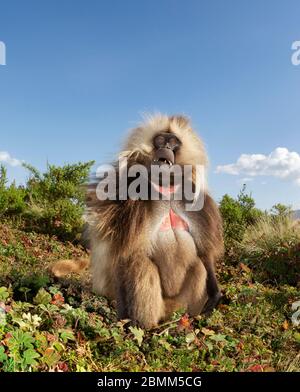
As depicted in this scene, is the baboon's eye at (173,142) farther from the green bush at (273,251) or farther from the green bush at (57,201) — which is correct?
the green bush at (57,201)

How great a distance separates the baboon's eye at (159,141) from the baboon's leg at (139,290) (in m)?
0.97

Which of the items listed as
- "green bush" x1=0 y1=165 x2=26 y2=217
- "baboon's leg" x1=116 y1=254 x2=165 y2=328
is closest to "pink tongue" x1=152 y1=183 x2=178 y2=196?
"baboon's leg" x1=116 y1=254 x2=165 y2=328

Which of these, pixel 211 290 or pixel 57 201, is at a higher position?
pixel 57 201

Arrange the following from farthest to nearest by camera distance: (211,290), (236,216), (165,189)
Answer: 1. (236,216)
2. (211,290)
3. (165,189)

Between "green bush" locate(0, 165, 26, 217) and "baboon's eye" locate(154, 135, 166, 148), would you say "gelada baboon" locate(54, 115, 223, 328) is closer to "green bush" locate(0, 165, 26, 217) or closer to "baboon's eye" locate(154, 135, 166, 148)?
"baboon's eye" locate(154, 135, 166, 148)

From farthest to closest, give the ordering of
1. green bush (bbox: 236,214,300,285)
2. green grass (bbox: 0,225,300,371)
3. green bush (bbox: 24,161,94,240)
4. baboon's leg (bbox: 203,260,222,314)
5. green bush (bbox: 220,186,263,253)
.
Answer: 1. green bush (bbox: 24,161,94,240)
2. green bush (bbox: 220,186,263,253)
3. green bush (bbox: 236,214,300,285)
4. baboon's leg (bbox: 203,260,222,314)
5. green grass (bbox: 0,225,300,371)

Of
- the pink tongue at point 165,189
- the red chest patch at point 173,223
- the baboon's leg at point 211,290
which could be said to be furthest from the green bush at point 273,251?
the pink tongue at point 165,189

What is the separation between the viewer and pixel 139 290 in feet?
14.3

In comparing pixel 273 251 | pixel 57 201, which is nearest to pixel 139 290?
pixel 273 251

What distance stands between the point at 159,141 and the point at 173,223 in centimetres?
75

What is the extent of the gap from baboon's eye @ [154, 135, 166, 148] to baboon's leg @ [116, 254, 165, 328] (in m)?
0.97

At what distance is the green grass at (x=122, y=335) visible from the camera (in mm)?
3715

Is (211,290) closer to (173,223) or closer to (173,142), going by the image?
(173,223)

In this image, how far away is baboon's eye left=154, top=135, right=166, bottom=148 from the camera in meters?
4.51
